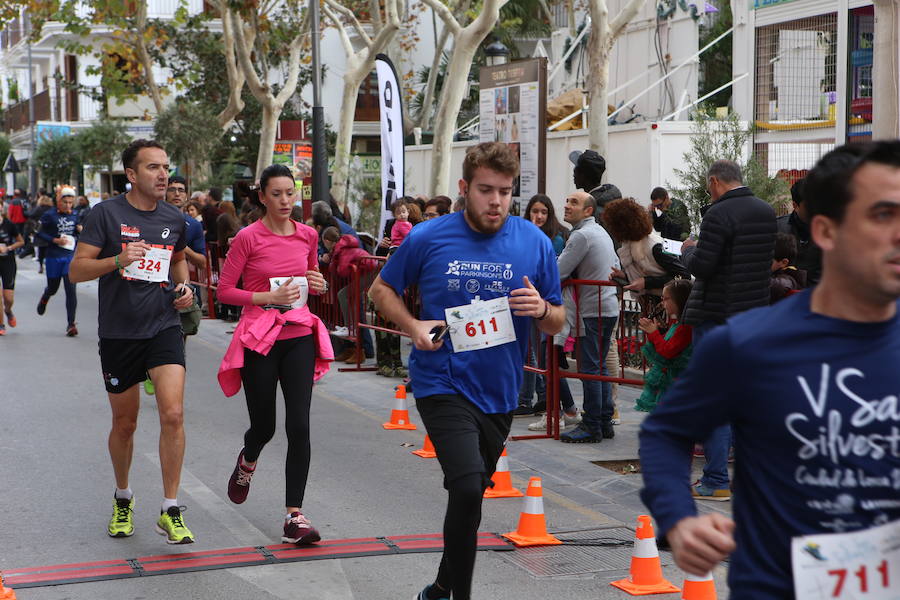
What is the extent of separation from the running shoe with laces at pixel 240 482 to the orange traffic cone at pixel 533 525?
1.45 m

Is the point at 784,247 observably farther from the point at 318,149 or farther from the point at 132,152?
the point at 318,149

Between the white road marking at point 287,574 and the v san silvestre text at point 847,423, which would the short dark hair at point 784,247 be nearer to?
the white road marking at point 287,574

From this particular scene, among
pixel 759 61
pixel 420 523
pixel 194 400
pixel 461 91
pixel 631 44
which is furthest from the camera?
pixel 631 44

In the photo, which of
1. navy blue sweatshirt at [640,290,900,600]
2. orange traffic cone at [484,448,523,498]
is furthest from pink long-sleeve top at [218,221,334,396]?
navy blue sweatshirt at [640,290,900,600]

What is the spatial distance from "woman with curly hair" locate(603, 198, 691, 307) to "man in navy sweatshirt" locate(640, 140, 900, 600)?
6.08 m

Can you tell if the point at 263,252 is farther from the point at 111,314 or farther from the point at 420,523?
the point at 420,523

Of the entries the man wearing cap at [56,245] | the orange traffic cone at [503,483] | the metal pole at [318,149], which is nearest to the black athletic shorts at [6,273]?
the man wearing cap at [56,245]

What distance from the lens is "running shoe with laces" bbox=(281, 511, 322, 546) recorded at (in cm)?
623

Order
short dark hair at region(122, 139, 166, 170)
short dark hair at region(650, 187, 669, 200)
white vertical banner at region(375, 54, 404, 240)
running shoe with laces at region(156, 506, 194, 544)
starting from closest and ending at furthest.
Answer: running shoe with laces at region(156, 506, 194, 544)
short dark hair at region(122, 139, 166, 170)
short dark hair at region(650, 187, 669, 200)
white vertical banner at region(375, 54, 404, 240)

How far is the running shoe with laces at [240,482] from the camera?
6586 millimetres

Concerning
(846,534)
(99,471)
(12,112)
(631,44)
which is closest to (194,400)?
(99,471)

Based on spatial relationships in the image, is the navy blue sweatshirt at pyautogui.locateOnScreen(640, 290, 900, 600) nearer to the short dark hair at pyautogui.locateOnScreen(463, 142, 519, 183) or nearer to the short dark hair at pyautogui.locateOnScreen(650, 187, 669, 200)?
the short dark hair at pyautogui.locateOnScreen(463, 142, 519, 183)

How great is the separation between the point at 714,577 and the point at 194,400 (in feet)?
21.3

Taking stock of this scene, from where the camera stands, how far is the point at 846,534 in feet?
8.25
